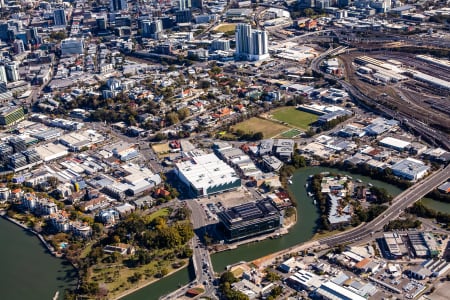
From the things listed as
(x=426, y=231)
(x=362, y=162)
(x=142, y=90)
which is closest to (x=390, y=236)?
(x=426, y=231)

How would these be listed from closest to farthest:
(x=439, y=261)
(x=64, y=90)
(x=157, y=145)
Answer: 1. (x=439, y=261)
2. (x=157, y=145)
3. (x=64, y=90)

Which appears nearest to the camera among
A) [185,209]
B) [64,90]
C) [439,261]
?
[439,261]

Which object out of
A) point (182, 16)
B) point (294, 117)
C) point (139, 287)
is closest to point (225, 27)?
point (182, 16)

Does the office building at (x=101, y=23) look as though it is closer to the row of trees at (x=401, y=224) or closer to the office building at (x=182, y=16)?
the office building at (x=182, y=16)

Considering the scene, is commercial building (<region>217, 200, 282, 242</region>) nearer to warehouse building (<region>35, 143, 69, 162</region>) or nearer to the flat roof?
the flat roof

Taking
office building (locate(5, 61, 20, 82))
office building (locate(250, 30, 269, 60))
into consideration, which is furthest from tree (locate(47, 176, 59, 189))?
office building (locate(250, 30, 269, 60))

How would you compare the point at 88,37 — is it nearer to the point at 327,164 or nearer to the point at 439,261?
the point at 327,164

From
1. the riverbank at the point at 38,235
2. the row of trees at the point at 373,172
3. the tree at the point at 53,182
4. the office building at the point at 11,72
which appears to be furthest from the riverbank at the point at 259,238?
the office building at the point at 11,72
